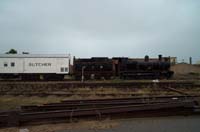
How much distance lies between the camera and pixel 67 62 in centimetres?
3234

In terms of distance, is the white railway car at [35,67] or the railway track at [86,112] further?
the white railway car at [35,67]

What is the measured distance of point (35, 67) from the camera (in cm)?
3234

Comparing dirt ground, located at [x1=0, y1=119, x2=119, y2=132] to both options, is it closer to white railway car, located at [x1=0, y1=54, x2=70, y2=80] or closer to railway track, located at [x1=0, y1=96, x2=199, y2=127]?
railway track, located at [x1=0, y1=96, x2=199, y2=127]

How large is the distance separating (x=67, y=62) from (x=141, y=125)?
24708 mm

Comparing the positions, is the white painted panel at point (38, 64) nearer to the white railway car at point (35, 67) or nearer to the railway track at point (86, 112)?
the white railway car at point (35, 67)

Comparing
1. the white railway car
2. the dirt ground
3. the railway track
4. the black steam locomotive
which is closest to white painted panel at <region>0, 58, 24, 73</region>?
the white railway car

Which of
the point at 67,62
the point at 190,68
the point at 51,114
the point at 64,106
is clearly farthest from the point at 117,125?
the point at 190,68

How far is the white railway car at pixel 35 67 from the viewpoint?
1270 inches

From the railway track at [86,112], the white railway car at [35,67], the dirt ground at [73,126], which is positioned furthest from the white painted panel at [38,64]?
the dirt ground at [73,126]

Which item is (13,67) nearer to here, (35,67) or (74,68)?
(35,67)

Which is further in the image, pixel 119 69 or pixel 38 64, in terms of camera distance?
pixel 119 69

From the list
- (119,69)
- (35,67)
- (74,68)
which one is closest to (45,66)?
(35,67)

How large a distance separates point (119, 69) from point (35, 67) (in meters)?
11.5

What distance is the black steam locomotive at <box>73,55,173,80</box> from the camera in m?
32.7
